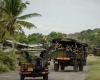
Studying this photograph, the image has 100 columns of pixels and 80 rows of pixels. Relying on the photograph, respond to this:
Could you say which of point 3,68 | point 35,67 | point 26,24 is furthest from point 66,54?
point 35,67

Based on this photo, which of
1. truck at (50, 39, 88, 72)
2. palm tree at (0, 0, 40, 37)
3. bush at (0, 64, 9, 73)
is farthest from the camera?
palm tree at (0, 0, 40, 37)

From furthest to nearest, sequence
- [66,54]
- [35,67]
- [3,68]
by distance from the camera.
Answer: [3,68], [66,54], [35,67]

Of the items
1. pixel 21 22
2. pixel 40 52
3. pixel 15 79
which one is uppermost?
pixel 21 22

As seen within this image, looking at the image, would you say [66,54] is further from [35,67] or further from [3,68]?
[35,67]

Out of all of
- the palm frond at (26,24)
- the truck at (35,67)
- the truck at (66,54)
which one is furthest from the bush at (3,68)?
the truck at (35,67)

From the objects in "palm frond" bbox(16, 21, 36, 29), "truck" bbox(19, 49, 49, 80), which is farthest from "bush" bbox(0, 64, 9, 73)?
"truck" bbox(19, 49, 49, 80)

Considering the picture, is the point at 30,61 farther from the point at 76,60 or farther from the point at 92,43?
the point at 92,43

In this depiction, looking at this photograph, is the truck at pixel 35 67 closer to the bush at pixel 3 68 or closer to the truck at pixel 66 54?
the truck at pixel 66 54

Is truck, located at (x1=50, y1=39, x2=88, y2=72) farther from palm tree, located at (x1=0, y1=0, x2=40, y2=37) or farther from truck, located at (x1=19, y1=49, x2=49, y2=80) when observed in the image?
truck, located at (x1=19, y1=49, x2=49, y2=80)

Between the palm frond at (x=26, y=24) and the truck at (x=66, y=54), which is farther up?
the palm frond at (x=26, y=24)

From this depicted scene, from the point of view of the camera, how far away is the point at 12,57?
146 feet

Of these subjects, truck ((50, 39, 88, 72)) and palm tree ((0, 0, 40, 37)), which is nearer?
truck ((50, 39, 88, 72))

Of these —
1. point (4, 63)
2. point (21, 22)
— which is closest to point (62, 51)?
point (4, 63)

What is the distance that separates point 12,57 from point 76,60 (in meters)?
8.01
